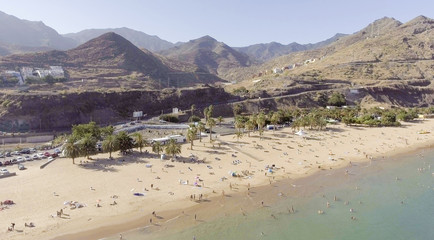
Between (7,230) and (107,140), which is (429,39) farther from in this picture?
(7,230)

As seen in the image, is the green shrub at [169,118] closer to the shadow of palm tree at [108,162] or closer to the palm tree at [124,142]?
the palm tree at [124,142]

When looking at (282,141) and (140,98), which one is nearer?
(282,141)

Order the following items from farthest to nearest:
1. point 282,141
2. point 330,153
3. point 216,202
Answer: point 282,141, point 330,153, point 216,202

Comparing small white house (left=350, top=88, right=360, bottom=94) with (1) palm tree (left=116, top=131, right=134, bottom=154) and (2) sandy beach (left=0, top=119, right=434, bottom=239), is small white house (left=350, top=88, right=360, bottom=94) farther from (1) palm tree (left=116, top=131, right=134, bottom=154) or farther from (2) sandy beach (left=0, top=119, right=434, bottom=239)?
(1) palm tree (left=116, top=131, right=134, bottom=154)

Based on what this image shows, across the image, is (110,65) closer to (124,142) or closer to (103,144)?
(124,142)

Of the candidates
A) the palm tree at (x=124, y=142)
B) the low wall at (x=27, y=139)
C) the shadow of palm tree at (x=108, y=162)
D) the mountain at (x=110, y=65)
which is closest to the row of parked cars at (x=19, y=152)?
the low wall at (x=27, y=139)

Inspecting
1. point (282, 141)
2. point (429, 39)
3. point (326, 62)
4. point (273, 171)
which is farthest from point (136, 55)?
point (429, 39)

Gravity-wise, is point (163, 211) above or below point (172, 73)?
below
